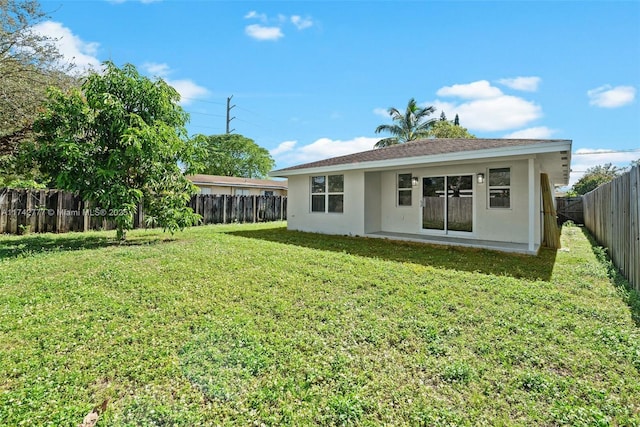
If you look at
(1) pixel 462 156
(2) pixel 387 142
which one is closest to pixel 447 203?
(1) pixel 462 156

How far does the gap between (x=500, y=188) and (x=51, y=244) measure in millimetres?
11618

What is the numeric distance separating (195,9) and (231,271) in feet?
27.0

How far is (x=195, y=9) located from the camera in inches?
360

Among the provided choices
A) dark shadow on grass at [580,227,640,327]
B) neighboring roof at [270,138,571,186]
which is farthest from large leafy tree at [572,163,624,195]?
dark shadow on grass at [580,227,640,327]

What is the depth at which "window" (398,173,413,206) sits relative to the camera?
10.0m

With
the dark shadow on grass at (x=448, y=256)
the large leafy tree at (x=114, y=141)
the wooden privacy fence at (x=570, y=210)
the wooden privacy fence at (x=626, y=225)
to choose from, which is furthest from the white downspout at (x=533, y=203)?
the wooden privacy fence at (x=570, y=210)

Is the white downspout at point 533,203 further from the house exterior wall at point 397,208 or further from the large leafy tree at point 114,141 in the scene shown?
the large leafy tree at point 114,141

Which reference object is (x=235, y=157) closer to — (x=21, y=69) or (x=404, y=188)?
(x=21, y=69)

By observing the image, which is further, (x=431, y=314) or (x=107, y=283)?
(x=107, y=283)

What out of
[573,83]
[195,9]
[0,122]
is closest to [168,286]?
[195,9]

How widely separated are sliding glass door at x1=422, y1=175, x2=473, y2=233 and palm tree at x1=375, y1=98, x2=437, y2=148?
756 inches

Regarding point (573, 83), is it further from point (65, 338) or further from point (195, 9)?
point (65, 338)

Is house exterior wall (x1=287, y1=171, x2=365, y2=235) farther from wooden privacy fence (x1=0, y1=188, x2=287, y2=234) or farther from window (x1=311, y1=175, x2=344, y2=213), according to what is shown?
wooden privacy fence (x1=0, y1=188, x2=287, y2=234)

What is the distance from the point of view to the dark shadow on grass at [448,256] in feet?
18.8
